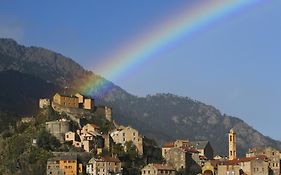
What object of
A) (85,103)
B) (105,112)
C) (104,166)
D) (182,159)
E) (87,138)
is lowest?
(104,166)

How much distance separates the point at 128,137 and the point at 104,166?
937 cm

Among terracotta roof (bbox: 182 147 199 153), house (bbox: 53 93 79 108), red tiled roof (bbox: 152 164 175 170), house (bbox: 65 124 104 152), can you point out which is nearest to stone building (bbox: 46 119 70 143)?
house (bbox: 65 124 104 152)

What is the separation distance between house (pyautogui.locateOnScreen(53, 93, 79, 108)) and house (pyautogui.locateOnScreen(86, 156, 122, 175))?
1858 cm

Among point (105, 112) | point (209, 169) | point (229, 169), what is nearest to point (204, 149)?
point (209, 169)

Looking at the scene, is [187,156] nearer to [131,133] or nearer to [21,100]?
[131,133]

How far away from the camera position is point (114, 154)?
10950cm

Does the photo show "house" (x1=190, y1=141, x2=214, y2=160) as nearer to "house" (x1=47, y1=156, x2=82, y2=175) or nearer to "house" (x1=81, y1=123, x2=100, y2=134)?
"house" (x1=81, y1=123, x2=100, y2=134)

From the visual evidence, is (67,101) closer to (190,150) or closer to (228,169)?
(190,150)

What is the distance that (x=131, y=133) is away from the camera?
113 metres

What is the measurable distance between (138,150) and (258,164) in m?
17.7

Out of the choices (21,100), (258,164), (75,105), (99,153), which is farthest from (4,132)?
(21,100)

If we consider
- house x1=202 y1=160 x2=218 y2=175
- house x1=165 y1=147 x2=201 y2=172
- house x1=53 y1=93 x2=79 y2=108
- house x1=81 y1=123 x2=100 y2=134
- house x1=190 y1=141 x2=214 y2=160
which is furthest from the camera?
house x1=190 y1=141 x2=214 y2=160

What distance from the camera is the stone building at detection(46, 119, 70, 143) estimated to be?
11238 centimetres

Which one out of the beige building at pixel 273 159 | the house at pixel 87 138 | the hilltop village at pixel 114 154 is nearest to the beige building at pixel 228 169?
the hilltop village at pixel 114 154
